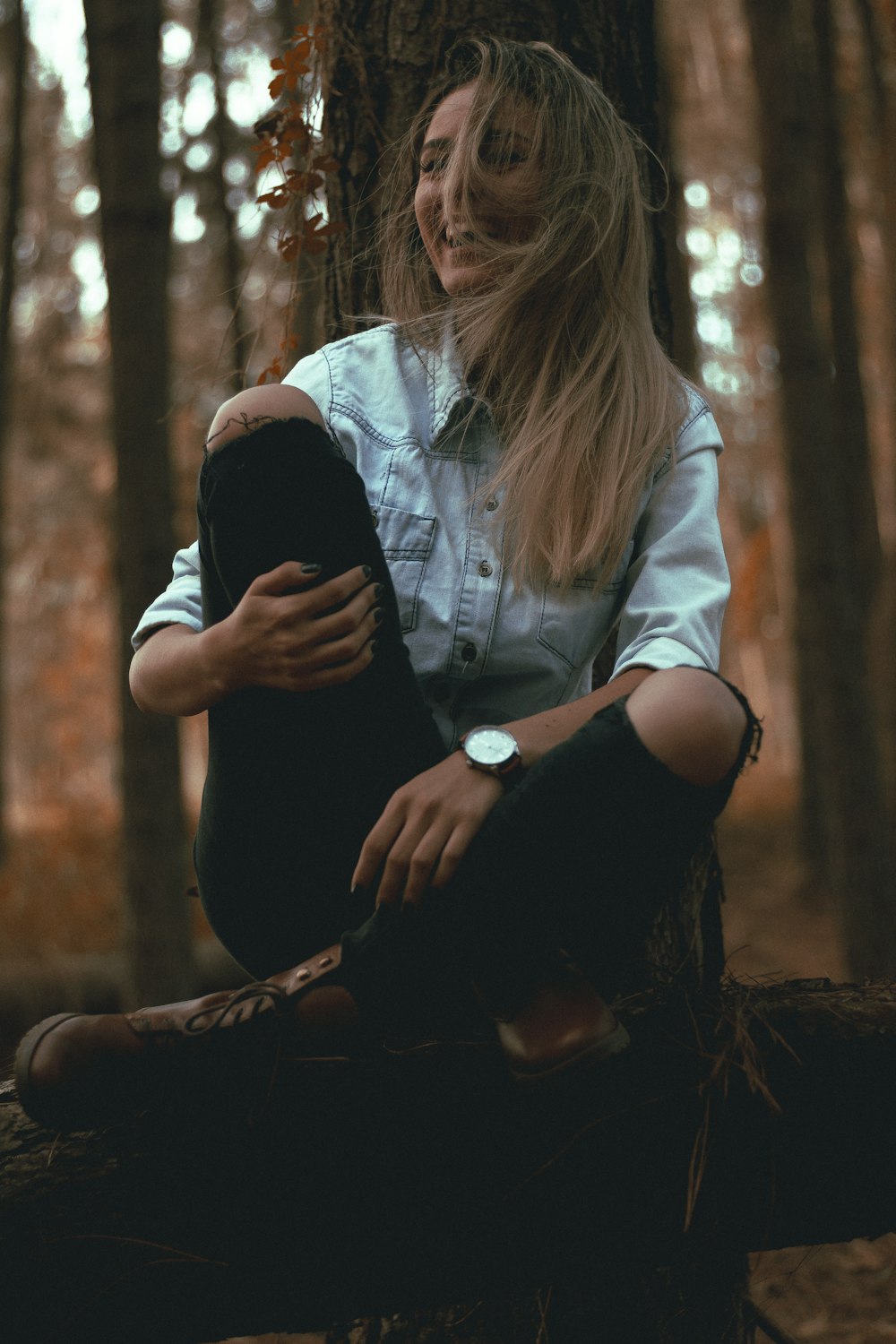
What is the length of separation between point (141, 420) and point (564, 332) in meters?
2.28

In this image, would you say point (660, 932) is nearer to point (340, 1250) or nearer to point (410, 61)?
point (340, 1250)

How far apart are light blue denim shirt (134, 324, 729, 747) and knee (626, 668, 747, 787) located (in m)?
0.26

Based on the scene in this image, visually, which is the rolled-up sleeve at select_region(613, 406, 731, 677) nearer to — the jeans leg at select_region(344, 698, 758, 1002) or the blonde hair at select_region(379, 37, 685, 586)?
the blonde hair at select_region(379, 37, 685, 586)

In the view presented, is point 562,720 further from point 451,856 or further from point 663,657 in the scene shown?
point 451,856

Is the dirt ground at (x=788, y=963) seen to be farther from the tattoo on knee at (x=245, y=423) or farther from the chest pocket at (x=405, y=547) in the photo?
the tattoo on knee at (x=245, y=423)

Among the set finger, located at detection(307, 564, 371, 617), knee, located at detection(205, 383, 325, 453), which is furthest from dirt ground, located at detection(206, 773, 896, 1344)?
knee, located at detection(205, 383, 325, 453)

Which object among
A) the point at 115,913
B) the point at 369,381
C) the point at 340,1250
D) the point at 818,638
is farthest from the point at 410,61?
the point at 115,913

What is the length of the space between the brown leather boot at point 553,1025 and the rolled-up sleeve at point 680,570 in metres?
0.47

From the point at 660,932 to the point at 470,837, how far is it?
937 mm

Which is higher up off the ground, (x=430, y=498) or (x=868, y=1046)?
(x=430, y=498)

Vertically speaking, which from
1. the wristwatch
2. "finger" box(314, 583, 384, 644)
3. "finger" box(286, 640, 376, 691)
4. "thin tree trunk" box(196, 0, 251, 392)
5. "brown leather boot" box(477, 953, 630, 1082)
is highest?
"thin tree trunk" box(196, 0, 251, 392)

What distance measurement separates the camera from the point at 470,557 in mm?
1940

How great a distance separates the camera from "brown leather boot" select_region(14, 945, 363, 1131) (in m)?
1.52

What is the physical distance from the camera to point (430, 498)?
6.49ft
